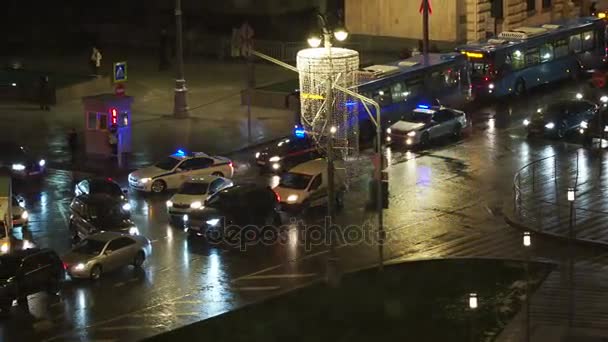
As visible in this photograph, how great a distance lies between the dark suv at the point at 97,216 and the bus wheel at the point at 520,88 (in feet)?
84.2

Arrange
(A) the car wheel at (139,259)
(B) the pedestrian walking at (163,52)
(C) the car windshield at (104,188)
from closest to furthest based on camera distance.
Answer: (A) the car wheel at (139,259)
(C) the car windshield at (104,188)
(B) the pedestrian walking at (163,52)

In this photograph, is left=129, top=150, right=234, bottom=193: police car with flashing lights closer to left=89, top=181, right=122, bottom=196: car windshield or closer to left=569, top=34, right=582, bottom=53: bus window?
left=89, top=181, right=122, bottom=196: car windshield

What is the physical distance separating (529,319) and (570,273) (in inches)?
177

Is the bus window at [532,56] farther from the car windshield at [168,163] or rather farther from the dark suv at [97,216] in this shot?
the dark suv at [97,216]

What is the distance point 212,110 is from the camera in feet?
184

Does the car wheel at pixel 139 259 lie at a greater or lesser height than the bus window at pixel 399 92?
lesser

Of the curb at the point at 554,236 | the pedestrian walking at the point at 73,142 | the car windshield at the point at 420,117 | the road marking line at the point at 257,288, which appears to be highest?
the car windshield at the point at 420,117

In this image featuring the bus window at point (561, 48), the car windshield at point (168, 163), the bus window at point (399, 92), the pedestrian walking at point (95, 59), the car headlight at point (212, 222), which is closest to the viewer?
the car headlight at point (212, 222)

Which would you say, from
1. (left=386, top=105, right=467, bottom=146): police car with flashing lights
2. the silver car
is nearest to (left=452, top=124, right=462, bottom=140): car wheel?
(left=386, top=105, right=467, bottom=146): police car with flashing lights

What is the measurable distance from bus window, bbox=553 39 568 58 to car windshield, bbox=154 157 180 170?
80.8 feet

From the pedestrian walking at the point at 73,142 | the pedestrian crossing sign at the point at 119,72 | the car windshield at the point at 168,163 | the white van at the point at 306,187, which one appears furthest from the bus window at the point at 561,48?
the pedestrian walking at the point at 73,142

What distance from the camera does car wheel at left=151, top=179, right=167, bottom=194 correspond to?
141 ft

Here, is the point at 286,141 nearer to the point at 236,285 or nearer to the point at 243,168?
the point at 243,168

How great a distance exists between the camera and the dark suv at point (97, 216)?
123ft
